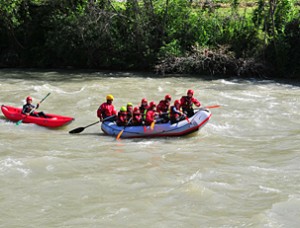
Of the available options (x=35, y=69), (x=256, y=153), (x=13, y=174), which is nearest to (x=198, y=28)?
(x=35, y=69)

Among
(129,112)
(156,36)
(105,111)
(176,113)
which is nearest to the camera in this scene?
(176,113)

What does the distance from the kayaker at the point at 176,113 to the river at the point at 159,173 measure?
533 millimetres

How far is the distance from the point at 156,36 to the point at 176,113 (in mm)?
10987

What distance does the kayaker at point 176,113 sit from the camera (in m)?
11.5

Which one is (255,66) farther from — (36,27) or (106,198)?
(106,198)

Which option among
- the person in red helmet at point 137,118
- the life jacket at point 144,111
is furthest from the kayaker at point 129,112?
the life jacket at point 144,111

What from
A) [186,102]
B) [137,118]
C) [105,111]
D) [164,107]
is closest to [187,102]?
[186,102]

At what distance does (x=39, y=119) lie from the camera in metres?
12.8

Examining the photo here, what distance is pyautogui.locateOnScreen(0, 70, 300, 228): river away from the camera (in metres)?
6.71

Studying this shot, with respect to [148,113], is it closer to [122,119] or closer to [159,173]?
[122,119]

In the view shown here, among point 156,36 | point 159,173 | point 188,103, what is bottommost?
point 159,173

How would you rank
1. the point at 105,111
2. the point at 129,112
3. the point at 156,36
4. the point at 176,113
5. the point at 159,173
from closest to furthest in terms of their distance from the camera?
the point at 159,173 → the point at 176,113 → the point at 129,112 → the point at 105,111 → the point at 156,36

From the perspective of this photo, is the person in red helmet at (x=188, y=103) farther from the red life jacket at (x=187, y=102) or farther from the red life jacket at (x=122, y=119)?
the red life jacket at (x=122, y=119)

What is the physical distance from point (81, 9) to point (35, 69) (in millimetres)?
3920
